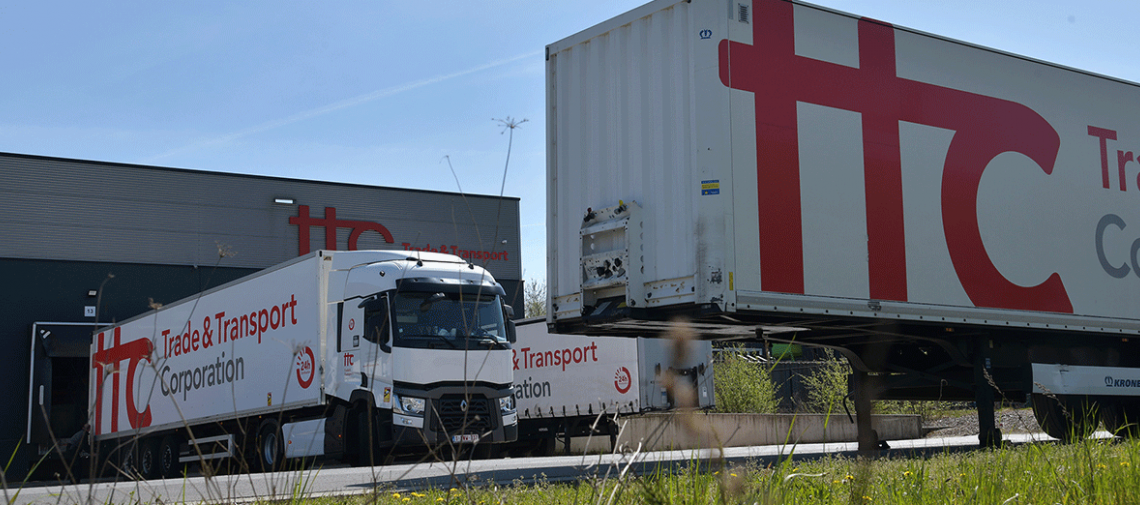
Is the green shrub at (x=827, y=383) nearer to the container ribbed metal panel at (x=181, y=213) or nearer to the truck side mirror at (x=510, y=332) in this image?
the container ribbed metal panel at (x=181, y=213)

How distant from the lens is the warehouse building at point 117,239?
2602 centimetres

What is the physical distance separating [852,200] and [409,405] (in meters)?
6.54

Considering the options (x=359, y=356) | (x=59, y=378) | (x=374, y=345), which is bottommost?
(x=59, y=378)

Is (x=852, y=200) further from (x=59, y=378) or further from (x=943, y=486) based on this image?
(x=59, y=378)

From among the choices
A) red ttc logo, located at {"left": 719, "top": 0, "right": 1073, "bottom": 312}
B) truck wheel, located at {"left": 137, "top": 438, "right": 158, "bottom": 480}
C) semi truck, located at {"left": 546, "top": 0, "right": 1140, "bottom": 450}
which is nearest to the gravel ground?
semi truck, located at {"left": 546, "top": 0, "right": 1140, "bottom": 450}

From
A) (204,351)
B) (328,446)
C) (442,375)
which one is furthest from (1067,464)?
(204,351)

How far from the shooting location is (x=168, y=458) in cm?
1841

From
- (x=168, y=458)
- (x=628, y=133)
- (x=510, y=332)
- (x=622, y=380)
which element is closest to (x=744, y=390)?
(x=622, y=380)

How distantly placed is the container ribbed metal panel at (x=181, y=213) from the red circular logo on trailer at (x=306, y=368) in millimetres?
11591

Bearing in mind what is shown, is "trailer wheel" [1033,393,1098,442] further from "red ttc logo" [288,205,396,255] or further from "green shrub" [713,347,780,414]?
"red ttc logo" [288,205,396,255]

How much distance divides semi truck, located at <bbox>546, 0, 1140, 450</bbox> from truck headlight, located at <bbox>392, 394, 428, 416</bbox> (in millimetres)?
3436

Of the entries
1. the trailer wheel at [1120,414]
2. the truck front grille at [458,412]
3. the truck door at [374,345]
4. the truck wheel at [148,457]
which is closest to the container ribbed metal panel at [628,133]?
the truck front grille at [458,412]

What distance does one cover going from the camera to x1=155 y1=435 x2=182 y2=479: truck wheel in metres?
18.1

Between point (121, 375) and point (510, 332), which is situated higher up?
point (510, 332)
